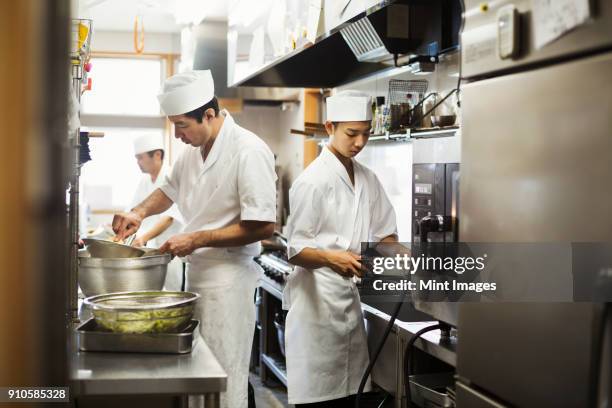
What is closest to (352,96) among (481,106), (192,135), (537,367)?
(192,135)

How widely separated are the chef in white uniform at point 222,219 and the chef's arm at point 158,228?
142cm

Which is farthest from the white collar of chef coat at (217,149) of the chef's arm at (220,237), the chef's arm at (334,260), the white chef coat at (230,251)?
the chef's arm at (334,260)

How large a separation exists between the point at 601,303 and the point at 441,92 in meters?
2.36

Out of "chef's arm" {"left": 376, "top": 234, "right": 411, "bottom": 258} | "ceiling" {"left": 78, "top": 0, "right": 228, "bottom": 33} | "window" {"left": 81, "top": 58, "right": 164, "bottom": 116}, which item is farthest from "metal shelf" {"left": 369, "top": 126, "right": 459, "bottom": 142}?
"window" {"left": 81, "top": 58, "right": 164, "bottom": 116}

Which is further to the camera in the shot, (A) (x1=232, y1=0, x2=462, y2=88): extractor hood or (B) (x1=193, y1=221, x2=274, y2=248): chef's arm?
(A) (x1=232, y1=0, x2=462, y2=88): extractor hood

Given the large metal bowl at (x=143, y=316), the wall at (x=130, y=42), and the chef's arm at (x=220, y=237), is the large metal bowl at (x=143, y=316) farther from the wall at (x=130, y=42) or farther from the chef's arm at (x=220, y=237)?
the wall at (x=130, y=42)

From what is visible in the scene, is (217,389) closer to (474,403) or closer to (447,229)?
(474,403)

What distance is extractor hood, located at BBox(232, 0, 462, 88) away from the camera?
3.36 m

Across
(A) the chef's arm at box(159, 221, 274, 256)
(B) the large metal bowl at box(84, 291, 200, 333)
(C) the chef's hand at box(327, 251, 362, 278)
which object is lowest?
(B) the large metal bowl at box(84, 291, 200, 333)

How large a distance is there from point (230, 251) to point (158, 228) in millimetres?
1910

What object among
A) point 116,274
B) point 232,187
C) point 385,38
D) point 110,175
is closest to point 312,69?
point 385,38

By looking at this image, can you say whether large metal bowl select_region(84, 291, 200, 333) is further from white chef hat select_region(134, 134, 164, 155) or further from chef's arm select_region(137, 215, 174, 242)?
white chef hat select_region(134, 134, 164, 155)

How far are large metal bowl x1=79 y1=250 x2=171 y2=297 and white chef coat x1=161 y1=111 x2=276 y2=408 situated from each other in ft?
1.53

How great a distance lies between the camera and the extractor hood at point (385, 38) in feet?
11.0
